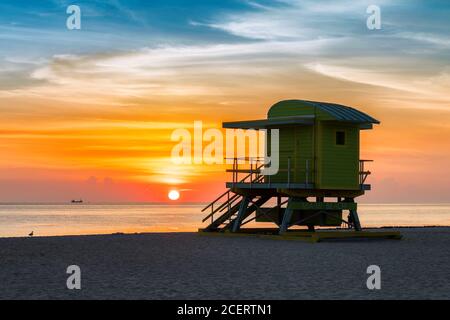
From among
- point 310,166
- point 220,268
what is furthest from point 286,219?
point 220,268

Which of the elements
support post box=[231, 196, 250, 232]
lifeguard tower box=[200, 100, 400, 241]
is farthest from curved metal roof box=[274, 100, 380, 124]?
support post box=[231, 196, 250, 232]

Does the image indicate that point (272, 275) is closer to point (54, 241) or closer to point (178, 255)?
point (178, 255)

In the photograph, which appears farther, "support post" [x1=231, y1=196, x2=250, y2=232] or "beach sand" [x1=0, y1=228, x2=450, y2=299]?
"support post" [x1=231, y1=196, x2=250, y2=232]

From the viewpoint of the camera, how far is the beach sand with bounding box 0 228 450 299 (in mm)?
14555

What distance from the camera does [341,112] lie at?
96.3ft

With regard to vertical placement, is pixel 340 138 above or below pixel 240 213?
above

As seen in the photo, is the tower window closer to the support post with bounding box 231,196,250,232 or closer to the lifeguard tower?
the lifeguard tower

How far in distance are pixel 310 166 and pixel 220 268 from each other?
1143 centimetres

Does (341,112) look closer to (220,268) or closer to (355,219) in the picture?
(355,219)

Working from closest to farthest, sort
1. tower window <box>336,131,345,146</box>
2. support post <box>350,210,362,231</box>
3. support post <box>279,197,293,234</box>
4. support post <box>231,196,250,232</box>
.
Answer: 1. support post <box>279,197,293,234</box>
2. tower window <box>336,131,345,146</box>
3. support post <box>350,210,362,231</box>
4. support post <box>231,196,250,232</box>

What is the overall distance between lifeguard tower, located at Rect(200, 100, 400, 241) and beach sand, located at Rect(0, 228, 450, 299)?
230 centimetres

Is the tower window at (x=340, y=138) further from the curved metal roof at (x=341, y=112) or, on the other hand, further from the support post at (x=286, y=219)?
the support post at (x=286, y=219)
